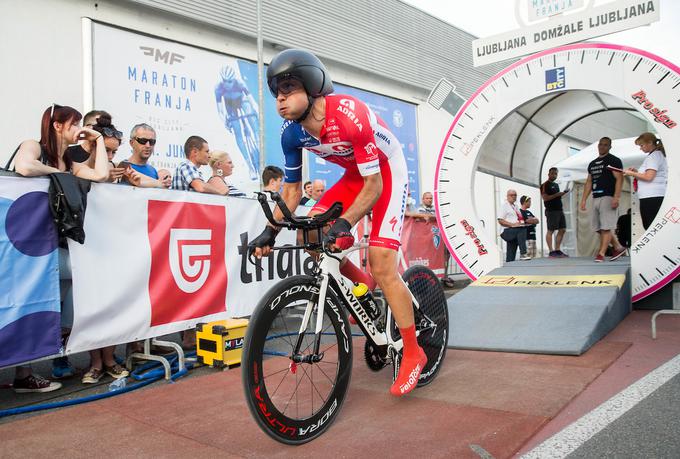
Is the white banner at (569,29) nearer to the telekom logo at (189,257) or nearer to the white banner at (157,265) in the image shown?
the white banner at (157,265)

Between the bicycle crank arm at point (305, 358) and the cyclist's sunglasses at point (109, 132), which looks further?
the cyclist's sunglasses at point (109, 132)

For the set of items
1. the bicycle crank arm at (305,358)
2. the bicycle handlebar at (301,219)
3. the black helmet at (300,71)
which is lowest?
the bicycle crank arm at (305,358)

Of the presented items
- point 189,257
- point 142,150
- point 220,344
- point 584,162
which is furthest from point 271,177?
point 584,162

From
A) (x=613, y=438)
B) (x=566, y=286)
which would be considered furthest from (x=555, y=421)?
(x=566, y=286)

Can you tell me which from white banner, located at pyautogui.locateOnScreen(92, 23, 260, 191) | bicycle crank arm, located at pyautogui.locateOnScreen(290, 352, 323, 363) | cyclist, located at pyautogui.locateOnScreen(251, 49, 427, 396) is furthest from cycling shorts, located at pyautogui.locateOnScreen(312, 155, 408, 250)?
white banner, located at pyautogui.locateOnScreen(92, 23, 260, 191)

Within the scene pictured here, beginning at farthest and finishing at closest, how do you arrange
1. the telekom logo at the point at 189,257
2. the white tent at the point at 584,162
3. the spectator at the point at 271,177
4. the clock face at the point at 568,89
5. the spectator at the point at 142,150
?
the white tent at the point at 584,162 < the spectator at the point at 271,177 < the clock face at the point at 568,89 < the spectator at the point at 142,150 < the telekom logo at the point at 189,257

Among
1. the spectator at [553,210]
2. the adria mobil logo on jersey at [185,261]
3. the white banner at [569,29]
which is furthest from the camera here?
the spectator at [553,210]

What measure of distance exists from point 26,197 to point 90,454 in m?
1.96

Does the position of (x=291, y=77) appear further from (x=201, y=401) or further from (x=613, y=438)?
(x=613, y=438)

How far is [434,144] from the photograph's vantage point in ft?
54.7

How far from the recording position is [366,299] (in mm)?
3219

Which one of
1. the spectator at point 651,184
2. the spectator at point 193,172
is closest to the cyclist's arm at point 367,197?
the spectator at point 193,172

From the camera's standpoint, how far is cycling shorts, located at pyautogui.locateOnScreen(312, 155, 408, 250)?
10.5ft

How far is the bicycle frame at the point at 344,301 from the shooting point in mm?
2697
